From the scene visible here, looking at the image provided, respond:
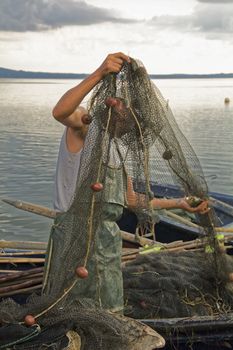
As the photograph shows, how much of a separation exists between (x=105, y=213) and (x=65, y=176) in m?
0.41

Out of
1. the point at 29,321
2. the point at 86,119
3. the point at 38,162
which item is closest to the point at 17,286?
the point at 29,321

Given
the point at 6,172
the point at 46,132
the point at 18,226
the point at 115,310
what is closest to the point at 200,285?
the point at 115,310

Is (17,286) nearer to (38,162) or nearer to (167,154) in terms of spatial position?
(167,154)

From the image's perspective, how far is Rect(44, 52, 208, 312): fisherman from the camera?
13.6 ft

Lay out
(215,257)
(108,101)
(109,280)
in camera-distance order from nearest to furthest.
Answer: (108,101), (109,280), (215,257)

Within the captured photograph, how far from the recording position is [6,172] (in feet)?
69.6

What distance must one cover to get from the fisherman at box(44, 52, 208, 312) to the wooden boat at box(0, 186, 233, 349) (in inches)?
26.9

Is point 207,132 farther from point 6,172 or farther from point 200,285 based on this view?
point 200,285

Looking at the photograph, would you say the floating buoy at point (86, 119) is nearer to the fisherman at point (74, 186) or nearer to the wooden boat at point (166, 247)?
the fisherman at point (74, 186)

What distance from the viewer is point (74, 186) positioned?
4.44 meters

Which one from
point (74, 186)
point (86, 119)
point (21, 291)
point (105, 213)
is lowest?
point (21, 291)

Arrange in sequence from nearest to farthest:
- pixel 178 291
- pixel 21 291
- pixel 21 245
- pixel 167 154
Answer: pixel 167 154
pixel 178 291
pixel 21 291
pixel 21 245

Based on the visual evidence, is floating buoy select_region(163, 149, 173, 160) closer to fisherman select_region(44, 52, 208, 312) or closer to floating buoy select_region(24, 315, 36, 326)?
fisherman select_region(44, 52, 208, 312)

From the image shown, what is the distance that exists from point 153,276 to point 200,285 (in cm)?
44
